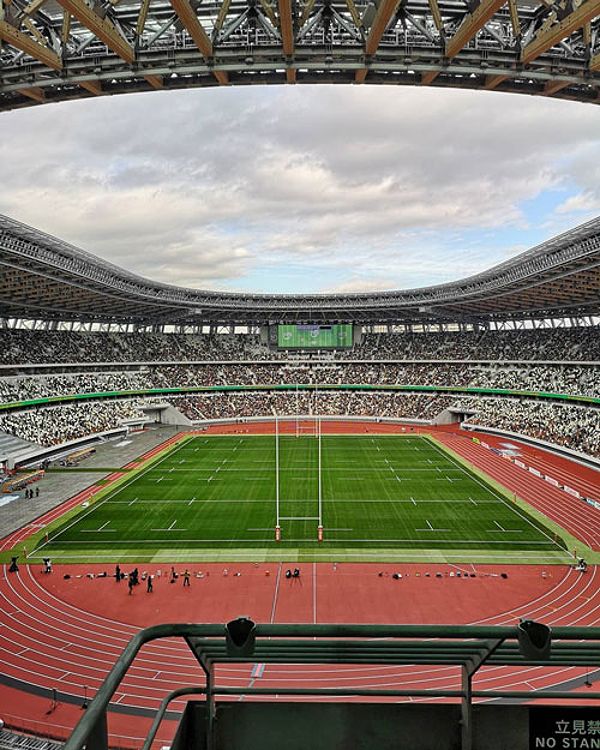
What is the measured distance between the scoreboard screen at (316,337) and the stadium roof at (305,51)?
86.9 m

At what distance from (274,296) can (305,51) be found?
78.2 metres

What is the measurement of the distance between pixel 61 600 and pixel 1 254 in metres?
27.5

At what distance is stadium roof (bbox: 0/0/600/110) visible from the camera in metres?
8.00

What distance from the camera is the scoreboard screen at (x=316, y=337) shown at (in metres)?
95.9

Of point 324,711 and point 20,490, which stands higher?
point 324,711

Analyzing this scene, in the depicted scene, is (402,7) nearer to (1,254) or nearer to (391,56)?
(391,56)

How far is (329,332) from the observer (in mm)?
96062

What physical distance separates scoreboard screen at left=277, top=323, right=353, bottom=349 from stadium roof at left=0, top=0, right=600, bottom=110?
8690 cm

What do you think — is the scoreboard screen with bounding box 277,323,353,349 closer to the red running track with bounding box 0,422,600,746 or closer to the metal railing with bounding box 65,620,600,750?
the red running track with bounding box 0,422,600,746

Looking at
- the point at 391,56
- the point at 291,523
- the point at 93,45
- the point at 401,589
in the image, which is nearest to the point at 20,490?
the point at 291,523

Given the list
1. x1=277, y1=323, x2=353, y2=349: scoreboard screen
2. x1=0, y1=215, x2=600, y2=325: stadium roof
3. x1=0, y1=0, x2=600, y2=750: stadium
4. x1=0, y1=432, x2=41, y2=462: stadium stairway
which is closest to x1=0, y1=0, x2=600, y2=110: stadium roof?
x1=0, y1=0, x2=600, y2=750: stadium

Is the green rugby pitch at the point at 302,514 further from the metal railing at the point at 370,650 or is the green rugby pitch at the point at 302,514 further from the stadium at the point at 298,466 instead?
the metal railing at the point at 370,650

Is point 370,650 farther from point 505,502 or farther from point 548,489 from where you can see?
point 548,489

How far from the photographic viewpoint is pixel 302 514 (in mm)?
35250
